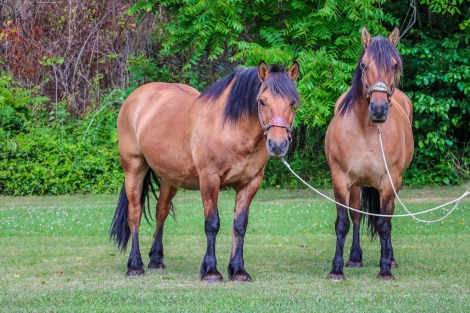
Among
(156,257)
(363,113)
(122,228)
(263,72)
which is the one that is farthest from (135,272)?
(363,113)

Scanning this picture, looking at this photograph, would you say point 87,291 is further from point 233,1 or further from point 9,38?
point 9,38

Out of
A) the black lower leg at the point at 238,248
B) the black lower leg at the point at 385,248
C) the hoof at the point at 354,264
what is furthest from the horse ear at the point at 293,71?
the hoof at the point at 354,264

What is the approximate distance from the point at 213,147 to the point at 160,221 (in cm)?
171

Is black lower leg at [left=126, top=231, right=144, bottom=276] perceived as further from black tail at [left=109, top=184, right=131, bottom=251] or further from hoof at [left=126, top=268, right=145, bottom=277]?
black tail at [left=109, top=184, right=131, bottom=251]

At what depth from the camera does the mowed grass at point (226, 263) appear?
241 inches


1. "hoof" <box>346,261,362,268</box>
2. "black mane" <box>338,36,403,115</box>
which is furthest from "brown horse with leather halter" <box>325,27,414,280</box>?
"hoof" <box>346,261,362,268</box>

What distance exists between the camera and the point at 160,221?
878 cm

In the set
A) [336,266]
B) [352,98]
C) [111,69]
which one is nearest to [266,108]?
[352,98]

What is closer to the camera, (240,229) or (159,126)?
(240,229)

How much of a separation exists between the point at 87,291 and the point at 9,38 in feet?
48.2

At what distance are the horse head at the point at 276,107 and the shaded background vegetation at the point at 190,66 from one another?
763 cm

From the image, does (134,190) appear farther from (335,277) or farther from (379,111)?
(379,111)

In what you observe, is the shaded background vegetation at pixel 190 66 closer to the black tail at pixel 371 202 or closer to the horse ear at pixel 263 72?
the black tail at pixel 371 202

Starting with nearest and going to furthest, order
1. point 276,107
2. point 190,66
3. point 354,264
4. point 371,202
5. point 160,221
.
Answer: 1. point 276,107
2. point 354,264
3. point 160,221
4. point 371,202
5. point 190,66
